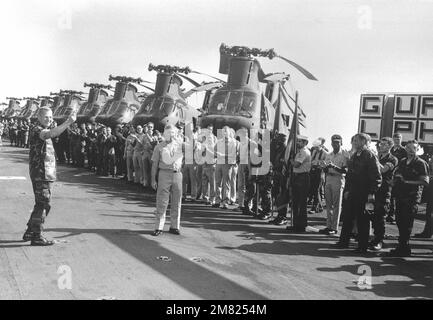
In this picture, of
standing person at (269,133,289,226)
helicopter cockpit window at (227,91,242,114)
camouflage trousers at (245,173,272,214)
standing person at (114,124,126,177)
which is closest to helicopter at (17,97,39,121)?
standing person at (114,124,126,177)

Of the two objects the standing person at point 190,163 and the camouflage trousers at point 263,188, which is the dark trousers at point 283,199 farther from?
the standing person at point 190,163

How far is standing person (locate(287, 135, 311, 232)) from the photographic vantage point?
9031 millimetres

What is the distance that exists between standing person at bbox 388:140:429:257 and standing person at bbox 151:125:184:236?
373 centimetres

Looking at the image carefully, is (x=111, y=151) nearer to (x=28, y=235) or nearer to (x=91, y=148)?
(x=91, y=148)

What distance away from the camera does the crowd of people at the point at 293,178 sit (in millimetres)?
7492

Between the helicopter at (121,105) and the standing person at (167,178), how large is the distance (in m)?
16.2

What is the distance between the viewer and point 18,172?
15.5 m

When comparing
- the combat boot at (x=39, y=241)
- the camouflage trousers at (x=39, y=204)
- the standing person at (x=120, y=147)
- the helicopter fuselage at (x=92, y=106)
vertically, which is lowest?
the combat boot at (x=39, y=241)

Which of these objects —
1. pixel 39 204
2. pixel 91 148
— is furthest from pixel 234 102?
pixel 39 204

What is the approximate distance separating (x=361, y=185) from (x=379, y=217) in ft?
2.49

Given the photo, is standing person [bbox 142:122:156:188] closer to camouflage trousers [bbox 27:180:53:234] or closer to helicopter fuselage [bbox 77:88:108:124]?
camouflage trousers [bbox 27:180:53:234]

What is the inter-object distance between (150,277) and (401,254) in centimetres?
439

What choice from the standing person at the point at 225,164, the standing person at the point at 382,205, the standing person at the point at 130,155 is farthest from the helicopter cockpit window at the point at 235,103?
the standing person at the point at 382,205
